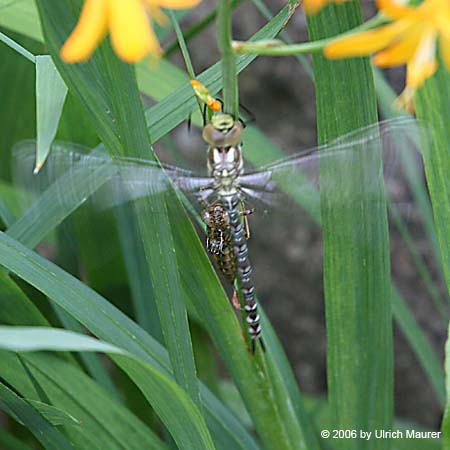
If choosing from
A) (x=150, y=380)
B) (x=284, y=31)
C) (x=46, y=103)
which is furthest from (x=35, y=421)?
(x=284, y=31)

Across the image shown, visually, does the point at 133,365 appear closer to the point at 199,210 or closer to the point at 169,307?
the point at 169,307

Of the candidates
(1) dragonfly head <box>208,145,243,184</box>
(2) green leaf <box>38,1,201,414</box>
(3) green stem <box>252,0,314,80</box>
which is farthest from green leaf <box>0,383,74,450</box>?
(3) green stem <box>252,0,314,80</box>

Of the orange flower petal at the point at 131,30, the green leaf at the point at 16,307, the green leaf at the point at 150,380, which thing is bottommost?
the green leaf at the point at 150,380

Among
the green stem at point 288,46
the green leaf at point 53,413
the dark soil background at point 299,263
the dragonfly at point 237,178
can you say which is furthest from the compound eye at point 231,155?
the dark soil background at point 299,263

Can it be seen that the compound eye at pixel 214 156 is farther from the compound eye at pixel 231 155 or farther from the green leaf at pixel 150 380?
the green leaf at pixel 150 380

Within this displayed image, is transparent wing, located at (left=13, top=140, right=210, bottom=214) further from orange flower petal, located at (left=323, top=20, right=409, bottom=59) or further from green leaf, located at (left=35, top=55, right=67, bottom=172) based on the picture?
orange flower petal, located at (left=323, top=20, right=409, bottom=59)

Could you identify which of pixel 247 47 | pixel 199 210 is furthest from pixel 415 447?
pixel 247 47
